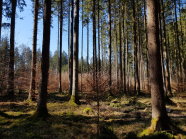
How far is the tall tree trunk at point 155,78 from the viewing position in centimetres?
461

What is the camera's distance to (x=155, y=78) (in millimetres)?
4871

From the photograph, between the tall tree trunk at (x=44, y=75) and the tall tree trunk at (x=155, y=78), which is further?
the tall tree trunk at (x=44, y=75)

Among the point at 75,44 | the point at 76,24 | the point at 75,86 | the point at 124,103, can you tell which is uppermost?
the point at 76,24

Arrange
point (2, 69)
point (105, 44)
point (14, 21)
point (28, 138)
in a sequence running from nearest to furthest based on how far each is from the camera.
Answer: point (28, 138)
point (2, 69)
point (14, 21)
point (105, 44)

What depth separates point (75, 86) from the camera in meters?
10.4

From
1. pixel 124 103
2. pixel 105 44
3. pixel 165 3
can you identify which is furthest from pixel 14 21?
pixel 105 44

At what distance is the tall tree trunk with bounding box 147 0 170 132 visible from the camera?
181 inches

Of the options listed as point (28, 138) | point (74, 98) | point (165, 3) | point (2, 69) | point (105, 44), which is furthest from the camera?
point (105, 44)

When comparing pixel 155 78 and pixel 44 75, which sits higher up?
pixel 44 75

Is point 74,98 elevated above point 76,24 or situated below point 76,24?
below

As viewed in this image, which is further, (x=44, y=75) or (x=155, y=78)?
(x=44, y=75)

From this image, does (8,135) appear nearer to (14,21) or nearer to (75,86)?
(75,86)

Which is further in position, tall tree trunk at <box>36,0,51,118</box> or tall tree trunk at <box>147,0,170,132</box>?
tall tree trunk at <box>36,0,51,118</box>

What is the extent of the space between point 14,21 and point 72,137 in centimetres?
1172
